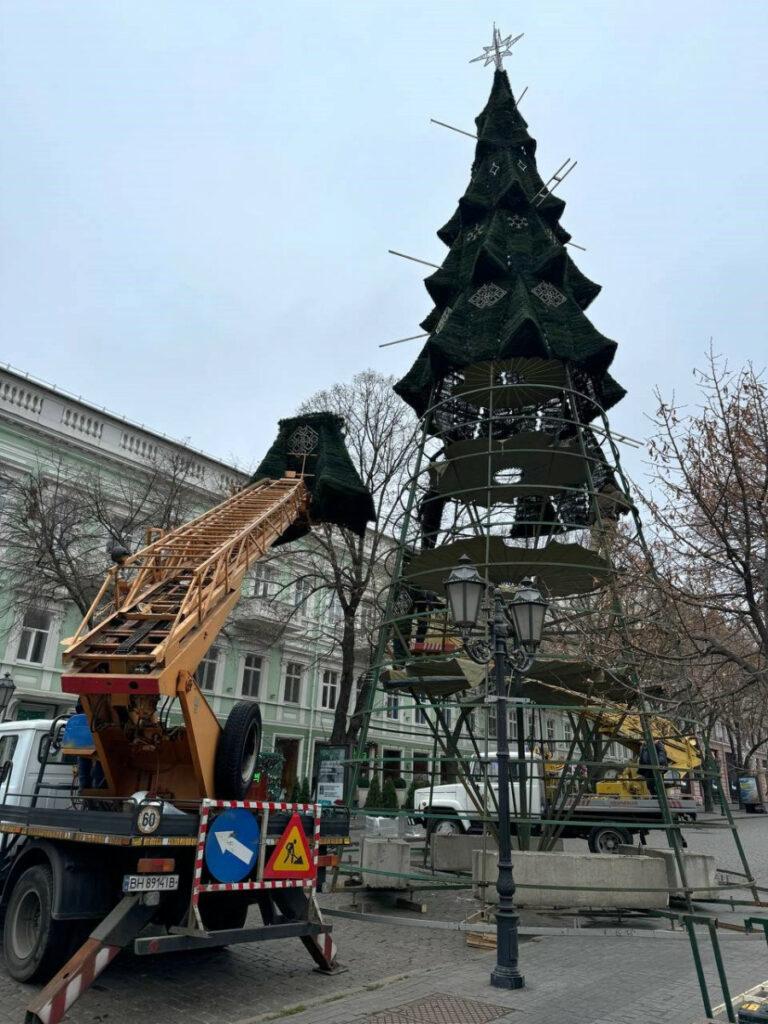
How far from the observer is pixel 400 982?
717cm

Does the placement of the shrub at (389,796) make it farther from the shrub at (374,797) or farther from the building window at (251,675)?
the building window at (251,675)

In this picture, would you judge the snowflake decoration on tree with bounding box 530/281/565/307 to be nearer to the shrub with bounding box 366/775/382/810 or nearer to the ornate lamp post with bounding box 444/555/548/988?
the ornate lamp post with bounding box 444/555/548/988

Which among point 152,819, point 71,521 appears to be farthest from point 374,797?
point 152,819

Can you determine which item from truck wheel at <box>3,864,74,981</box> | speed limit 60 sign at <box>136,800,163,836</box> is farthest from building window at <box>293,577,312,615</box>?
speed limit 60 sign at <box>136,800,163,836</box>

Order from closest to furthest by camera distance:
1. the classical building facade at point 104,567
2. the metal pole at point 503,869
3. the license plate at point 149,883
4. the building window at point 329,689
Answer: the license plate at point 149,883, the metal pole at point 503,869, the classical building facade at point 104,567, the building window at point 329,689

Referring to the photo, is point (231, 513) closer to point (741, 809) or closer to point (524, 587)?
point (524, 587)

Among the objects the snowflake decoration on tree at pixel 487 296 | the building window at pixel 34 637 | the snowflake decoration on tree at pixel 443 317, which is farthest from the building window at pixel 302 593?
the snowflake decoration on tree at pixel 487 296

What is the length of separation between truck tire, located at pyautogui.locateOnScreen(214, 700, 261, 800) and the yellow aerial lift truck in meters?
0.02

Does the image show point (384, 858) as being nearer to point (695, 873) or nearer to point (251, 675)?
point (695, 873)

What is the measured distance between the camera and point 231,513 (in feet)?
36.1

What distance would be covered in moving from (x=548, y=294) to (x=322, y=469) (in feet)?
20.1

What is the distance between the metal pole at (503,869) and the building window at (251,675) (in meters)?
28.3

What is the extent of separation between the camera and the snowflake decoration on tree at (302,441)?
43.1ft

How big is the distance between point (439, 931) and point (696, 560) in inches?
233
